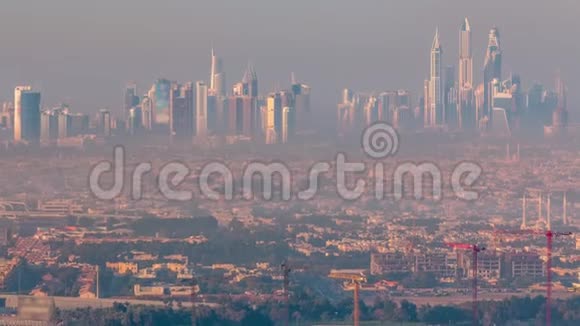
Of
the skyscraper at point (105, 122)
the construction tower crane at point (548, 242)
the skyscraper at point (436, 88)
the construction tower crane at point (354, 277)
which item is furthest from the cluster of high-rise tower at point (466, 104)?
the construction tower crane at point (354, 277)

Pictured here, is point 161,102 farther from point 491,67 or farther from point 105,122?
point 491,67

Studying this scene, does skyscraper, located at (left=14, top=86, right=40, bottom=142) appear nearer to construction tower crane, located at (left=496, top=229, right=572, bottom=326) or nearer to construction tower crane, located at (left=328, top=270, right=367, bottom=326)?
construction tower crane, located at (left=496, top=229, right=572, bottom=326)

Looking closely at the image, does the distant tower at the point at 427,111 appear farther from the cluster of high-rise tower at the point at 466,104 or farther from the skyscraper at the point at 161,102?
the skyscraper at the point at 161,102

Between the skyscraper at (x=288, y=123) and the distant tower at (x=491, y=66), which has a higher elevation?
the distant tower at (x=491, y=66)

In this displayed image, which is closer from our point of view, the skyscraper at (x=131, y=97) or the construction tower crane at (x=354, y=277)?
the construction tower crane at (x=354, y=277)

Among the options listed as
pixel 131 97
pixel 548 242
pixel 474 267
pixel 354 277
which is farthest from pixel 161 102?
pixel 354 277

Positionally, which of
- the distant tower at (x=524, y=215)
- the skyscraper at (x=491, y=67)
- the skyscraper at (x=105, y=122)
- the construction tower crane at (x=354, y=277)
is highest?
the skyscraper at (x=491, y=67)

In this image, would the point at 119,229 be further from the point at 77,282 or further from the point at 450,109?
the point at 450,109

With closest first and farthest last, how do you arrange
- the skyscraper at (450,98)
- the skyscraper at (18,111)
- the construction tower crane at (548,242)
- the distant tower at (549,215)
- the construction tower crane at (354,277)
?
the construction tower crane at (548,242) → the construction tower crane at (354,277) → the distant tower at (549,215) → the skyscraper at (18,111) → the skyscraper at (450,98)
